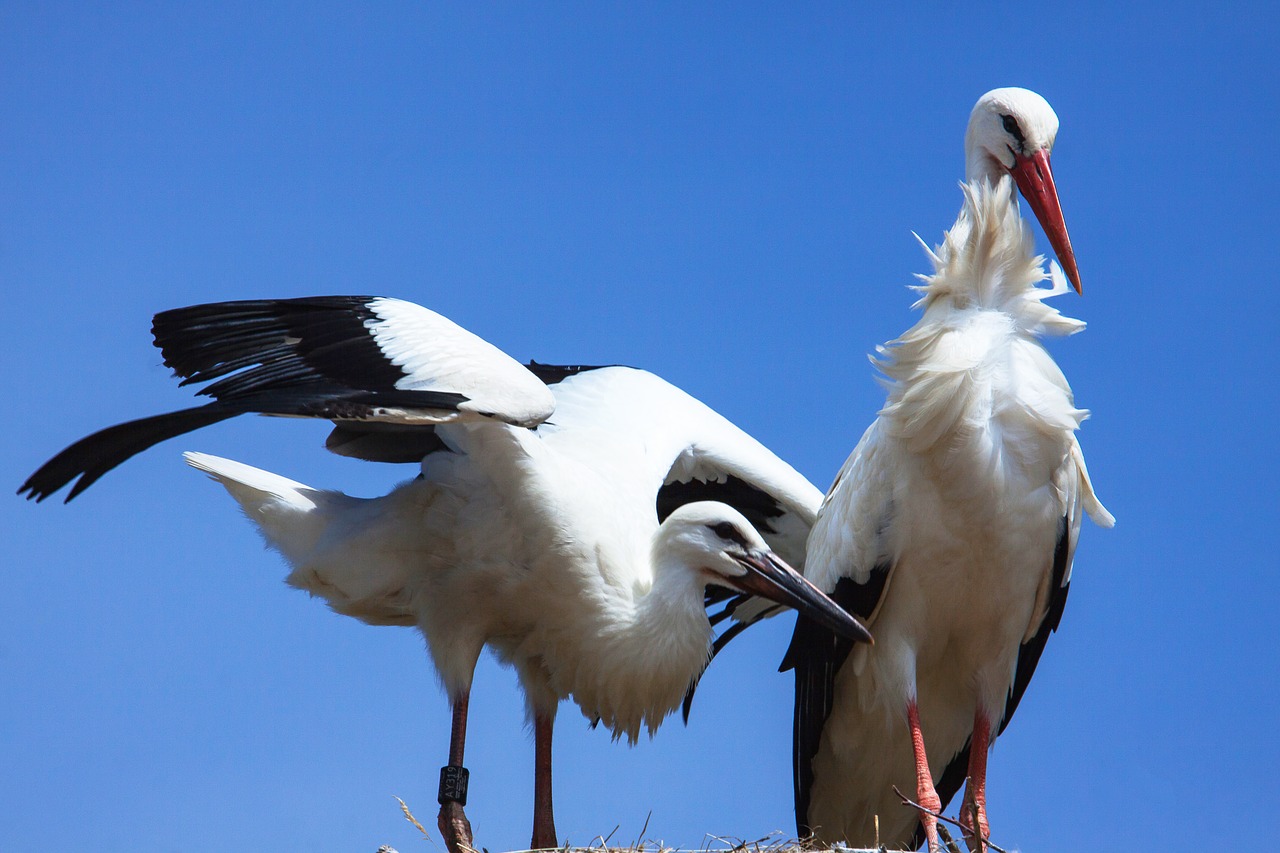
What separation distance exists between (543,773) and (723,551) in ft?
3.73

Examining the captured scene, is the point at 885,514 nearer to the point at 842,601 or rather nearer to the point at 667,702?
the point at 842,601

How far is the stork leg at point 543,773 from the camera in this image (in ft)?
19.4

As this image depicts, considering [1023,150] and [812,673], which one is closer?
[1023,150]

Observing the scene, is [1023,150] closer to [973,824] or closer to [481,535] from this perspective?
[481,535]

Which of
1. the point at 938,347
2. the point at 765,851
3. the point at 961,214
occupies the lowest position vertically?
the point at 765,851

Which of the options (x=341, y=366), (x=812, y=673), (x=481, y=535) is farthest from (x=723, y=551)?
(x=341, y=366)

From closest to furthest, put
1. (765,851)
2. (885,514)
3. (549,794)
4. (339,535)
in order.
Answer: (765,851)
(885,514)
(339,535)
(549,794)

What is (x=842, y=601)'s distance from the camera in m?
5.44

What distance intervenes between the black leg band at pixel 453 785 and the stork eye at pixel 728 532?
1173 mm

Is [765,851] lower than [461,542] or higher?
lower

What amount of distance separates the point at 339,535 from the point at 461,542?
1.46 ft

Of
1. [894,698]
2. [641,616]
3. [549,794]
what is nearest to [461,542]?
[641,616]

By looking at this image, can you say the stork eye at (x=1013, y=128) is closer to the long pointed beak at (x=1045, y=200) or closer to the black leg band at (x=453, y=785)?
the long pointed beak at (x=1045, y=200)

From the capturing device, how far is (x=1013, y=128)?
17.9 ft
